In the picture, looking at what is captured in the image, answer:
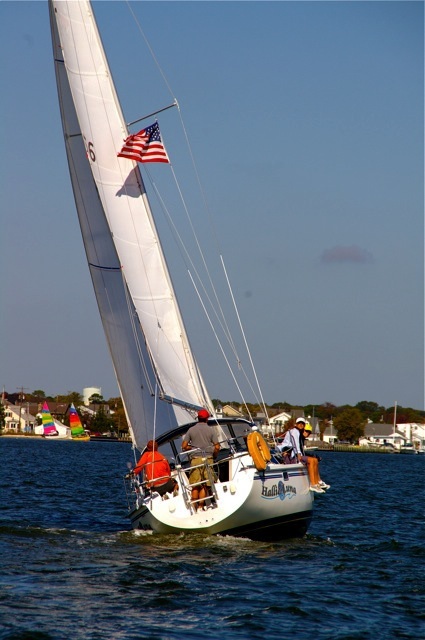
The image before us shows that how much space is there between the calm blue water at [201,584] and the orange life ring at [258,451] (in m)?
1.43

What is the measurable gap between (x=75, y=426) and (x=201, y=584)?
112991mm

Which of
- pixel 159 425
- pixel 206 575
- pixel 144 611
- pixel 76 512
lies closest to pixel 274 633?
pixel 144 611

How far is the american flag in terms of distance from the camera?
18656 millimetres

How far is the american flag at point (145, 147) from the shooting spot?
61.2ft

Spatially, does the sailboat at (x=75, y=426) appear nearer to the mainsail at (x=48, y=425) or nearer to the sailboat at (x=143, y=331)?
the mainsail at (x=48, y=425)

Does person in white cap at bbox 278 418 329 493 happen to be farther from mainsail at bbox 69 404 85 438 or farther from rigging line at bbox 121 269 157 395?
mainsail at bbox 69 404 85 438

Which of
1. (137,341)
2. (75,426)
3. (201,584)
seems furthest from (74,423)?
(201,584)

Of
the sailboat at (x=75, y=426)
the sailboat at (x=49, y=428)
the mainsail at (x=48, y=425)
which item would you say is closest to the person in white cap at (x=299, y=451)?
the sailboat at (x=75, y=426)

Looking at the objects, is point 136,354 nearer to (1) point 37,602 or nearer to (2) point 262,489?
(2) point 262,489

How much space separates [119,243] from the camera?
60.6 ft

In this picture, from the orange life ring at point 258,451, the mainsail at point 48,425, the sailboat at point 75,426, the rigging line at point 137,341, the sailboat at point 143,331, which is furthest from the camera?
the mainsail at point 48,425

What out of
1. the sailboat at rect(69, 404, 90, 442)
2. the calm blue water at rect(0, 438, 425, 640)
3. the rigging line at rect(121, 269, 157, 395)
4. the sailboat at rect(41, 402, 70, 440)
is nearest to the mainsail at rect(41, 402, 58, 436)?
the sailboat at rect(41, 402, 70, 440)

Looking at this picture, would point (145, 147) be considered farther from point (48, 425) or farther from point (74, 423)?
point (48, 425)

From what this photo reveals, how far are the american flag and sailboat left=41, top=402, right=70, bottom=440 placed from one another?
110 m
